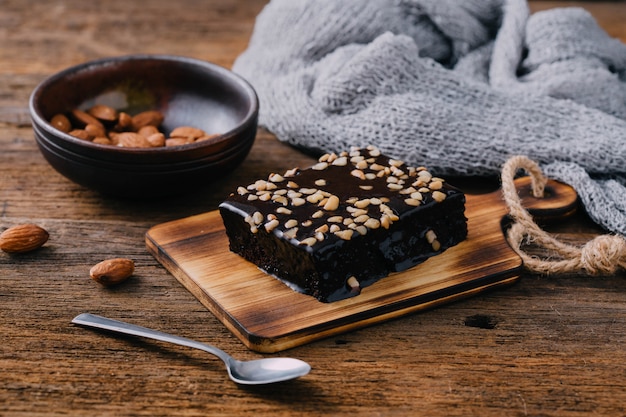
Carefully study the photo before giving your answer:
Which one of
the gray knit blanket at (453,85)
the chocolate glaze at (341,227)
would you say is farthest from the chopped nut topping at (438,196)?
the gray knit blanket at (453,85)

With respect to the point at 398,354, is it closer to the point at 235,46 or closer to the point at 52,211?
the point at 52,211

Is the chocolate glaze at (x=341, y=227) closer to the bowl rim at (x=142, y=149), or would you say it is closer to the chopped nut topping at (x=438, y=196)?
the chopped nut topping at (x=438, y=196)

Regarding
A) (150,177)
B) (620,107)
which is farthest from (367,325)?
(620,107)

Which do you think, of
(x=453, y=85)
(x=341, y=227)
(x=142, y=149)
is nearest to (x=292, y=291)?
(x=341, y=227)

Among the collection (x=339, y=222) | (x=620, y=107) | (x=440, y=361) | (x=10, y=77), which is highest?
(x=620, y=107)

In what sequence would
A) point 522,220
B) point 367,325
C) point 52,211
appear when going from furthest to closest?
point 52,211, point 522,220, point 367,325

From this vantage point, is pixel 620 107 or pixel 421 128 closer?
pixel 421 128
